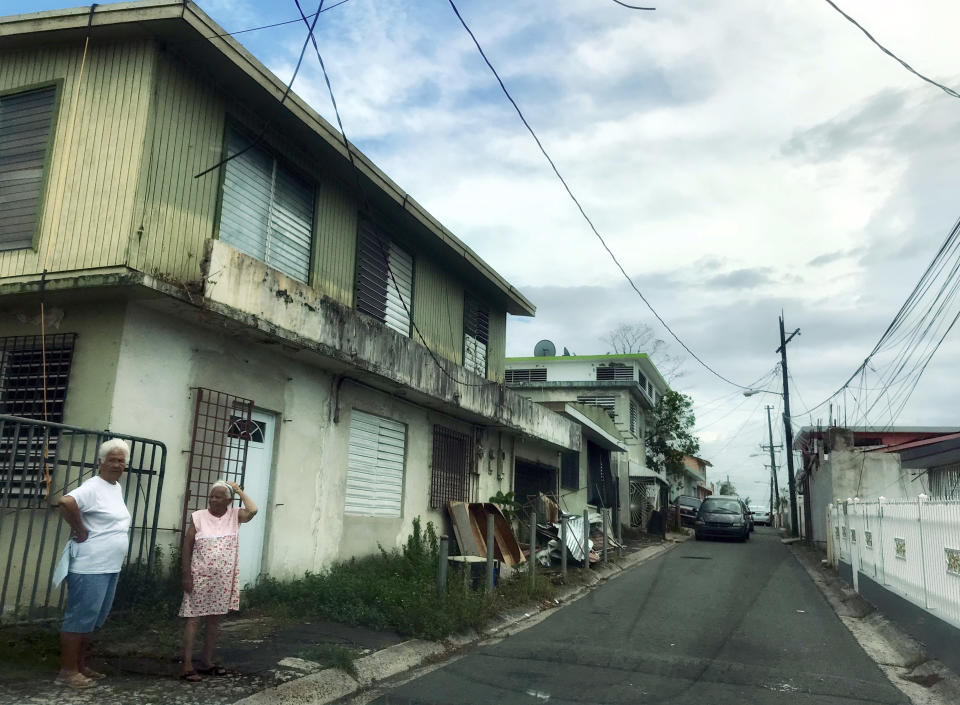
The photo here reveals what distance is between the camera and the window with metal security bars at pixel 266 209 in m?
9.01

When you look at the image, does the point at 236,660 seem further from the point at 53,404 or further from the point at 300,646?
the point at 53,404

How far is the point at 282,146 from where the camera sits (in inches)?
389

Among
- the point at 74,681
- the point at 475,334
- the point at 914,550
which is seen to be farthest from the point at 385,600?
the point at 475,334

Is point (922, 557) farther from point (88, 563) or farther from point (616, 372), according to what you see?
point (616, 372)

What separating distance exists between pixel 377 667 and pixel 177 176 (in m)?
5.37

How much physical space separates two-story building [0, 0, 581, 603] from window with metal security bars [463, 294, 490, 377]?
4.38 m

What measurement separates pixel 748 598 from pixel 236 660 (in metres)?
8.59

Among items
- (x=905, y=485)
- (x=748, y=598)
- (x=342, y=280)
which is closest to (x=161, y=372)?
(x=342, y=280)

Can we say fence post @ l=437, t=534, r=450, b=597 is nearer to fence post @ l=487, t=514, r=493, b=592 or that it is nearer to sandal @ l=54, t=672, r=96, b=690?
fence post @ l=487, t=514, r=493, b=592

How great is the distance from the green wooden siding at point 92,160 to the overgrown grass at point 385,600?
13.2 ft

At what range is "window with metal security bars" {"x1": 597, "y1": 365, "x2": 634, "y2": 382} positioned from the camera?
3550 cm

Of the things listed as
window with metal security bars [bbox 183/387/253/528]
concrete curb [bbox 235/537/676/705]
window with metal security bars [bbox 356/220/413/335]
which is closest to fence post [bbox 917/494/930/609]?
concrete curb [bbox 235/537/676/705]

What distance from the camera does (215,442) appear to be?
836 cm

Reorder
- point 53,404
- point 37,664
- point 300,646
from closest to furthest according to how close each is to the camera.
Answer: point 37,664
point 300,646
point 53,404
